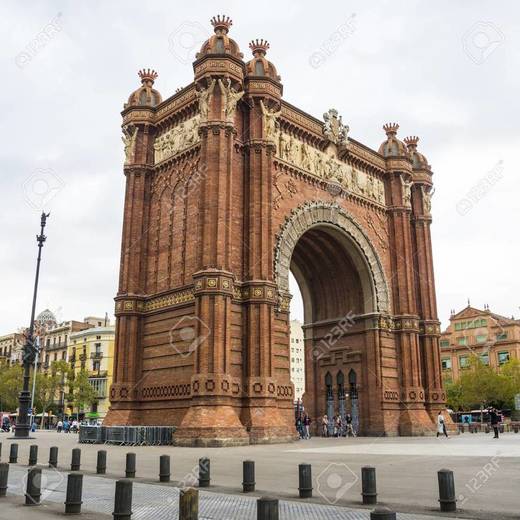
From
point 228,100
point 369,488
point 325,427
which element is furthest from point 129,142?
point 369,488

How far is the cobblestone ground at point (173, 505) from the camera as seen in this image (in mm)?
8469

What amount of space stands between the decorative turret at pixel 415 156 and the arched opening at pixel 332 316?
10339 mm

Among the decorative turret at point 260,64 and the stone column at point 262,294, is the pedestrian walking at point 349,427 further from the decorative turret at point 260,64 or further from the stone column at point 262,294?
Answer: the decorative turret at point 260,64

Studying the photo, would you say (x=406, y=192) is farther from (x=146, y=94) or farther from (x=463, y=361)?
(x=463, y=361)

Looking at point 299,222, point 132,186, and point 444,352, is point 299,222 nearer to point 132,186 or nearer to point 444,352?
point 132,186

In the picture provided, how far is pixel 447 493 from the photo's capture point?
8781 millimetres

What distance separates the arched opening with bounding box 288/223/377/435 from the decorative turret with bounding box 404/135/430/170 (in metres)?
10.3

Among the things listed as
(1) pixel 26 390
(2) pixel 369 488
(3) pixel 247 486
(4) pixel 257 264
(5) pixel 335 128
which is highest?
(5) pixel 335 128

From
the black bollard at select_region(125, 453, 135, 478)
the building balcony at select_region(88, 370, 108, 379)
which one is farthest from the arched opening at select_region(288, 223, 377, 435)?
the building balcony at select_region(88, 370, 108, 379)

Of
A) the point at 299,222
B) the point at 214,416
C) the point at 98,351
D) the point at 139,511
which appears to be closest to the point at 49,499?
the point at 139,511

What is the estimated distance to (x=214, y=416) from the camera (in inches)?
930

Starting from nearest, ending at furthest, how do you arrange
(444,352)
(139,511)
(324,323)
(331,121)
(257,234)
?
(139,511), (257,234), (331,121), (324,323), (444,352)

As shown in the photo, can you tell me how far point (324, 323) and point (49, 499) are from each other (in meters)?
29.0

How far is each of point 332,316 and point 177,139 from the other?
1556 centimetres
